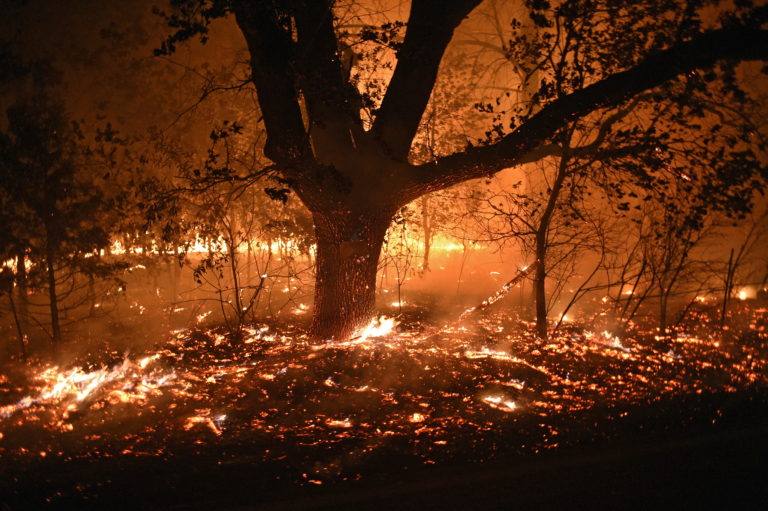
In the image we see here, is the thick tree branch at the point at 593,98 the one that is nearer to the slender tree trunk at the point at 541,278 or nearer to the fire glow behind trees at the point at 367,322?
the fire glow behind trees at the point at 367,322

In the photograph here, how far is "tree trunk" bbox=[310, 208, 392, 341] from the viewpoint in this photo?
7.31 metres

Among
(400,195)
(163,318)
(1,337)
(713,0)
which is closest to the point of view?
(713,0)

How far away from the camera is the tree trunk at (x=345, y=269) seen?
7309 mm

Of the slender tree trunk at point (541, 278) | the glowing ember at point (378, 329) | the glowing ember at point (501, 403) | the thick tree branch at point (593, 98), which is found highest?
the thick tree branch at point (593, 98)

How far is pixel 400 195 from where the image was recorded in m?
7.24

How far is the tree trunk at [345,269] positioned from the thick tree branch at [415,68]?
1.10 meters

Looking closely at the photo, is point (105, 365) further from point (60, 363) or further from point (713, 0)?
point (713, 0)

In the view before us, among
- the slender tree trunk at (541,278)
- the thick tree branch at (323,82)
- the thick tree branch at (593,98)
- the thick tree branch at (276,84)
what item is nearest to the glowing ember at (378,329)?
the thick tree branch at (593,98)

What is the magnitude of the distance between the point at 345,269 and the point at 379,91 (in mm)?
2629

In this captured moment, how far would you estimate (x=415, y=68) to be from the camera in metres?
6.79

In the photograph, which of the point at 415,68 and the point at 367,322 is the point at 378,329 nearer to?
the point at 367,322

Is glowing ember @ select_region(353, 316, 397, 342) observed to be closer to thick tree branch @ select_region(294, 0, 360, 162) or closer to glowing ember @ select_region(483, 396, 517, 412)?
glowing ember @ select_region(483, 396, 517, 412)

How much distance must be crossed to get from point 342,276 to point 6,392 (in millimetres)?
4646

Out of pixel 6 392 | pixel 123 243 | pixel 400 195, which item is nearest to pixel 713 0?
pixel 400 195
